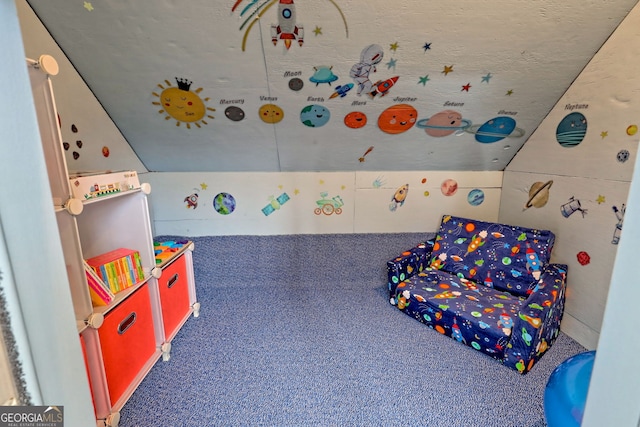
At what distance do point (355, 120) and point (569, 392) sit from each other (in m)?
1.78

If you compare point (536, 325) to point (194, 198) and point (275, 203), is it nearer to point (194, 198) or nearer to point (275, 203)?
point (275, 203)

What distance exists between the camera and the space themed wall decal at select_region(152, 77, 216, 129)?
5.85ft

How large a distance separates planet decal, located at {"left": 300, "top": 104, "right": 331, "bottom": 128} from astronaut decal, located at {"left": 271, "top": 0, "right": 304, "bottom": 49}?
0.46 metres

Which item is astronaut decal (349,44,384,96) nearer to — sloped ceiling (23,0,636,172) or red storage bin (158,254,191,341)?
sloped ceiling (23,0,636,172)

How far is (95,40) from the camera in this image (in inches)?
58.6

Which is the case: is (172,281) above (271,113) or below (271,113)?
below

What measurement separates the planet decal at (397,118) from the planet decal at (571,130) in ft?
3.19

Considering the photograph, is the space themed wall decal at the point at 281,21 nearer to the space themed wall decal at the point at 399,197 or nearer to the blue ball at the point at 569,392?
the space themed wall decal at the point at 399,197

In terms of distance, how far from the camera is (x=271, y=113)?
1990 mm

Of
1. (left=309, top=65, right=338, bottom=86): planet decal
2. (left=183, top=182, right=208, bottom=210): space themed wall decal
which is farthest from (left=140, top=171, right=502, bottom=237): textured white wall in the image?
(left=309, top=65, right=338, bottom=86): planet decal

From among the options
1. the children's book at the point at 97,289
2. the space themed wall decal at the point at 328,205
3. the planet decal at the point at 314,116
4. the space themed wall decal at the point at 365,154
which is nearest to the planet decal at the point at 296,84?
the planet decal at the point at 314,116

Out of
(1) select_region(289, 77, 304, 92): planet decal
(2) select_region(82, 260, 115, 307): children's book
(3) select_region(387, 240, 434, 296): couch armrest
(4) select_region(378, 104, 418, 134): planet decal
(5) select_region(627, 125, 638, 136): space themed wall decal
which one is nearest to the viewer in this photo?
(2) select_region(82, 260, 115, 307): children's book

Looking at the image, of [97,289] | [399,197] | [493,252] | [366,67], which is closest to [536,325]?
[493,252]

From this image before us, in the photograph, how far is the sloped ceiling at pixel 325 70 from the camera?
1415mm
